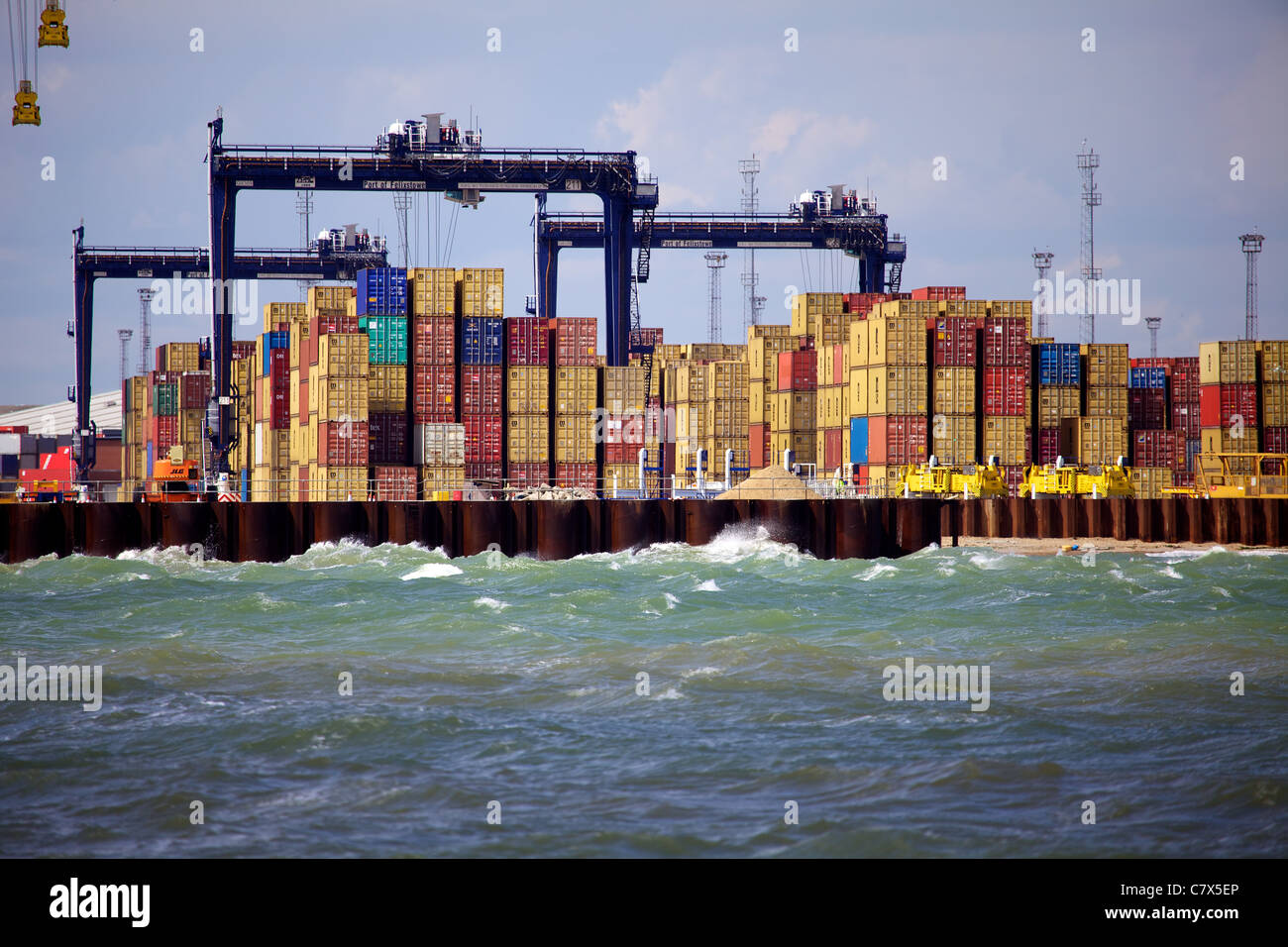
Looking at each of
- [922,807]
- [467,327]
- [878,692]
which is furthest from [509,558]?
[922,807]

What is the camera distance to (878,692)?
1880 cm

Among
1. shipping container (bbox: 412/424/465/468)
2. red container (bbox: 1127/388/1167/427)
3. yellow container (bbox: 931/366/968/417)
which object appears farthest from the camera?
red container (bbox: 1127/388/1167/427)

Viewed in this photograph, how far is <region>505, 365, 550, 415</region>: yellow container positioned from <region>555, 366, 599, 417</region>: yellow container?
653 mm

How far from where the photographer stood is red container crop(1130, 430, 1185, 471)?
7156 centimetres

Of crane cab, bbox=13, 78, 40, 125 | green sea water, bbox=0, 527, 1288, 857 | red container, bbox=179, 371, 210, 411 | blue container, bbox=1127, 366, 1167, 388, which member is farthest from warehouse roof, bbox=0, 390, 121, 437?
green sea water, bbox=0, 527, 1288, 857

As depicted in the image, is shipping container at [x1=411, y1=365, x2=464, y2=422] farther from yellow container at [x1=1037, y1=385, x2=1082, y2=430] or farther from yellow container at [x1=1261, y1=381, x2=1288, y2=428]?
yellow container at [x1=1261, y1=381, x2=1288, y2=428]

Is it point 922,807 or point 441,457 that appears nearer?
point 922,807

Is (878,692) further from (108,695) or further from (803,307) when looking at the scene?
(803,307)

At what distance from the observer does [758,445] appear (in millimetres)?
79062

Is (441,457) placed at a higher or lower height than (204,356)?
lower

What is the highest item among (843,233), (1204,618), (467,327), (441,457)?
(843,233)

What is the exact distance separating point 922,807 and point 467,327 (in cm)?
4736
